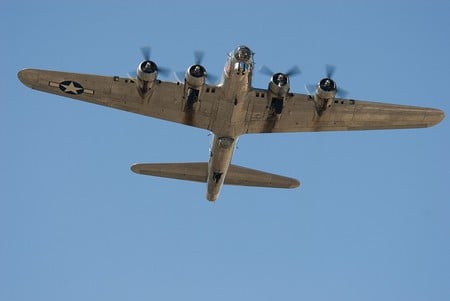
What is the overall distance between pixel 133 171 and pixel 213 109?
20.4ft

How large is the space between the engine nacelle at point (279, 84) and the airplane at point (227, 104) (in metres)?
0.05

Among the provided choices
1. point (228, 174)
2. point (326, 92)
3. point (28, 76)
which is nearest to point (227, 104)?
point (326, 92)

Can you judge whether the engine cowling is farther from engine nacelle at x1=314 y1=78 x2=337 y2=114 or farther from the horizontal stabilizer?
the horizontal stabilizer

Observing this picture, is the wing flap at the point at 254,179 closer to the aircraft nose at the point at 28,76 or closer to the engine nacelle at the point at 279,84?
the engine nacelle at the point at 279,84

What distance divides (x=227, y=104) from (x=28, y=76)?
33.7 ft

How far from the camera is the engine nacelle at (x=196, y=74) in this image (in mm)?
36719

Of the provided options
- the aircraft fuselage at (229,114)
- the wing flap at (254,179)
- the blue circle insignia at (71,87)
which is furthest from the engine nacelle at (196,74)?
the wing flap at (254,179)

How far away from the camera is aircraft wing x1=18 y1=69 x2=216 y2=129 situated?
3806 cm

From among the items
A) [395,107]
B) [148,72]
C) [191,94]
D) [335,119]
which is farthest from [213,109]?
[395,107]

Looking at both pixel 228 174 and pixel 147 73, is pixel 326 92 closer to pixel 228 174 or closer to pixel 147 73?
pixel 228 174

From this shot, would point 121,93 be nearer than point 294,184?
Yes

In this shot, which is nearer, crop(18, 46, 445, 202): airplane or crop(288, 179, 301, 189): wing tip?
crop(18, 46, 445, 202): airplane

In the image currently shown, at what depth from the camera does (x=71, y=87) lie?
38406mm

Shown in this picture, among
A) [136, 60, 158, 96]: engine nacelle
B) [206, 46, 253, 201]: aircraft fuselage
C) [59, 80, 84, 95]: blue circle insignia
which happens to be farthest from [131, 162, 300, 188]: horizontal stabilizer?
[136, 60, 158, 96]: engine nacelle
